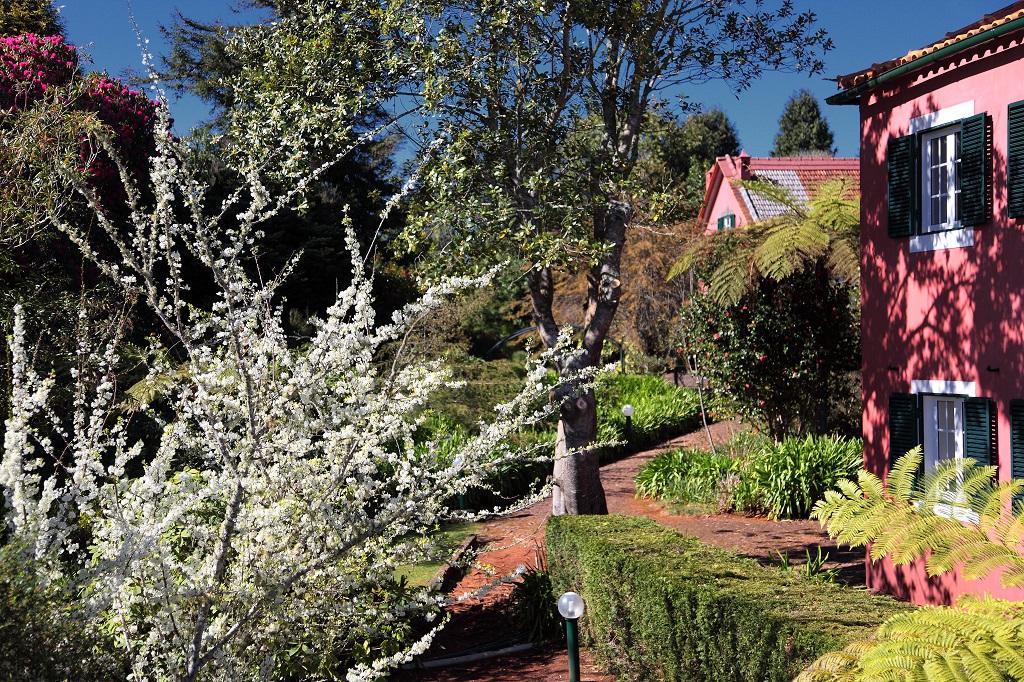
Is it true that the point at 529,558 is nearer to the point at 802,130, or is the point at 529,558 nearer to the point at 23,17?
the point at 23,17

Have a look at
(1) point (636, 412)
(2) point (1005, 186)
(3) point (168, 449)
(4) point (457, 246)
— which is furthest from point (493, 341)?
(3) point (168, 449)

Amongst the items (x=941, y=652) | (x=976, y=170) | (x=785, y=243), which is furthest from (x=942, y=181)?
(x=941, y=652)

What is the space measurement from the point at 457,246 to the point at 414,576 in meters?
4.21

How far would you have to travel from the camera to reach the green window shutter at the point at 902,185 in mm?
9531

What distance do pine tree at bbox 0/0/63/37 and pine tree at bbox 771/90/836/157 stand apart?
44109 mm

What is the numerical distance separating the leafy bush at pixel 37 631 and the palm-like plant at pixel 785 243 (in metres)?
10.3

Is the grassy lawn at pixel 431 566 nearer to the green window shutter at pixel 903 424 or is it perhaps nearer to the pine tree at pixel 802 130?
the green window shutter at pixel 903 424

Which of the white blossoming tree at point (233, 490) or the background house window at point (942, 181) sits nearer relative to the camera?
the white blossoming tree at point (233, 490)

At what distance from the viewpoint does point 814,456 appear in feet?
46.5

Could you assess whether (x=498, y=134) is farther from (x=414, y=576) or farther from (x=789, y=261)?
(x=414, y=576)

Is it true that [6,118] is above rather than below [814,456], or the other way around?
above

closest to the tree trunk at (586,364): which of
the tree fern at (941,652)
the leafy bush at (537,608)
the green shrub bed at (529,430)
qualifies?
the green shrub bed at (529,430)

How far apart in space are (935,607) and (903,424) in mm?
5084

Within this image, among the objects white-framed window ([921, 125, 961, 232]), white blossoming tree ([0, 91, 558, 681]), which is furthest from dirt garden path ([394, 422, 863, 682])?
white-framed window ([921, 125, 961, 232])
